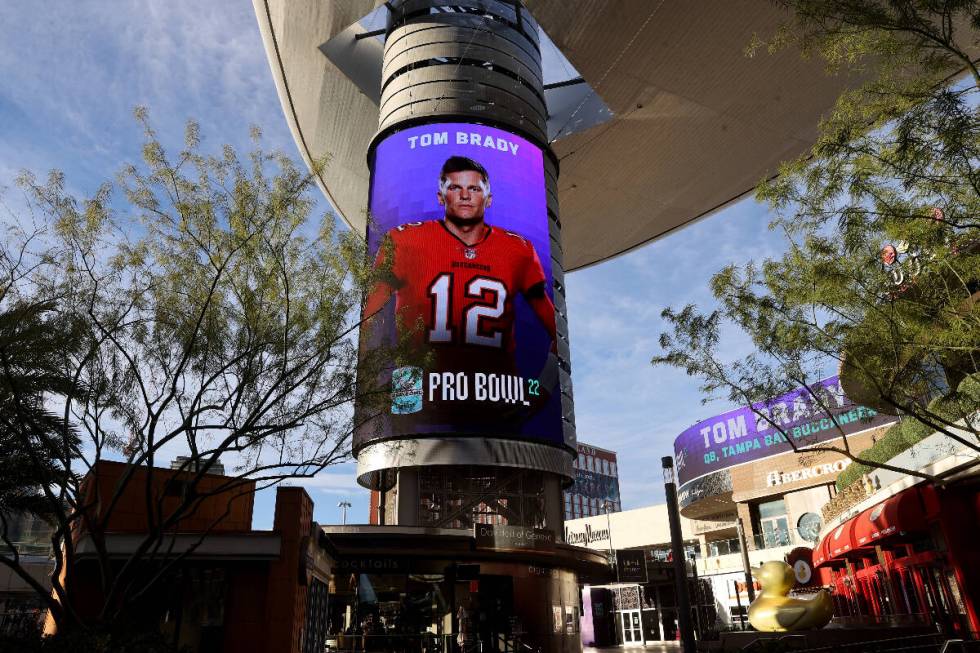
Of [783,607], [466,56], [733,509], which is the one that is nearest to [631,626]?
[733,509]

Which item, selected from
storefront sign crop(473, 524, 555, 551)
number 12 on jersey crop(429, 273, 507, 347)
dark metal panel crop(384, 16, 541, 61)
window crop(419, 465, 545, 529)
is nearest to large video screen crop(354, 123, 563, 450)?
number 12 on jersey crop(429, 273, 507, 347)

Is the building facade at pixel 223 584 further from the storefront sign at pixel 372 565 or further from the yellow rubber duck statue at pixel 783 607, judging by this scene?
the yellow rubber duck statue at pixel 783 607

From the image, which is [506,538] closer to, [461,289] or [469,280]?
[461,289]

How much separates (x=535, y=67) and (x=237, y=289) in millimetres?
28013

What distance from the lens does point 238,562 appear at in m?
12.7

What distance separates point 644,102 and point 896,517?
28.9 m

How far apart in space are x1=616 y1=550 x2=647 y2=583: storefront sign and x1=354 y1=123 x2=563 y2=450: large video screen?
5398mm

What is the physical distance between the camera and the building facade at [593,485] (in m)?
103

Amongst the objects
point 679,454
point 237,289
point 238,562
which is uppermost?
point 679,454

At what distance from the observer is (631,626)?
42.5m

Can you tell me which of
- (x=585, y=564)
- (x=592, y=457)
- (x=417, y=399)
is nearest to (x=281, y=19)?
Answer: (x=417, y=399)

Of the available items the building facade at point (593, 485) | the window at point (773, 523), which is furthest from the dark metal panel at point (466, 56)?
the building facade at point (593, 485)

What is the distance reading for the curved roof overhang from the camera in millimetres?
34000

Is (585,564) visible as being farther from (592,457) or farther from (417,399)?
(592,457)
